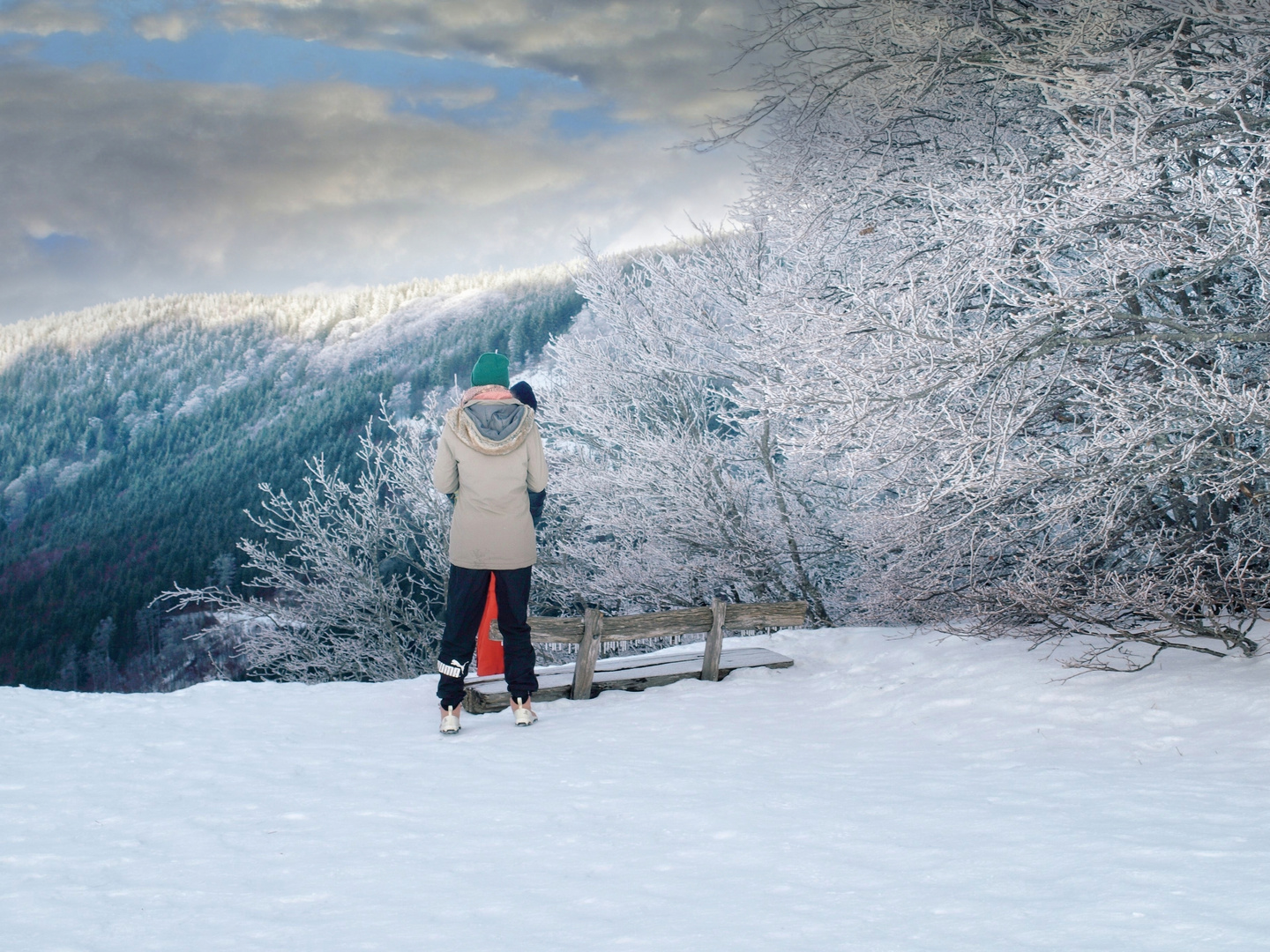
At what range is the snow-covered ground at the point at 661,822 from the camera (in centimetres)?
229

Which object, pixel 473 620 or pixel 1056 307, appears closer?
pixel 1056 307

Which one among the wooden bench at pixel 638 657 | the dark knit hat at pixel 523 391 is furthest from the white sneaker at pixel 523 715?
the dark knit hat at pixel 523 391

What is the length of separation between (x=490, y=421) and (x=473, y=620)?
1111 millimetres

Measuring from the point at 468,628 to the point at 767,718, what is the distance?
1819 mm

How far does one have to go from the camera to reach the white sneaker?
15.5 ft

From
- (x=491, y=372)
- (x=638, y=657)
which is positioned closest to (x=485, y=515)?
(x=491, y=372)

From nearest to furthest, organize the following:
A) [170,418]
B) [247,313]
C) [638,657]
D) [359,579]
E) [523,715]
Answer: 1. [523,715]
2. [638,657]
3. [359,579]
4. [170,418]
5. [247,313]

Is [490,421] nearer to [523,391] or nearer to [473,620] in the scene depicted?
[473,620]

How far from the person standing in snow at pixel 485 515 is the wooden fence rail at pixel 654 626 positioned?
0.53 meters

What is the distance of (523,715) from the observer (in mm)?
4746

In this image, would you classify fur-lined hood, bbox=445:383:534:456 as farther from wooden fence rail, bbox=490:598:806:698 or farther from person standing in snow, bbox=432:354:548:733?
wooden fence rail, bbox=490:598:806:698

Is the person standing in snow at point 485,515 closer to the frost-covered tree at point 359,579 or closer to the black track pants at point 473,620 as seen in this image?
the black track pants at point 473,620

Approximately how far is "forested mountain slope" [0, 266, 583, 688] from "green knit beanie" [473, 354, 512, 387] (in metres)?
26.4

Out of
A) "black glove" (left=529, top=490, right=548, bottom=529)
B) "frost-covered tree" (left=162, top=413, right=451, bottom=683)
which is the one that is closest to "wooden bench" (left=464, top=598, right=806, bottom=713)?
"black glove" (left=529, top=490, right=548, bottom=529)
